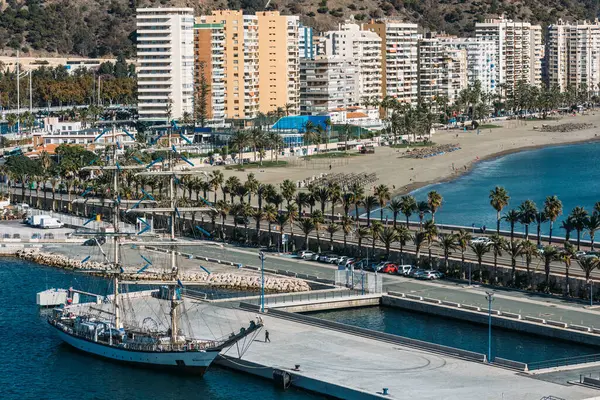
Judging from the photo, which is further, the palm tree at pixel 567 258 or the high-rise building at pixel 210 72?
the high-rise building at pixel 210 72

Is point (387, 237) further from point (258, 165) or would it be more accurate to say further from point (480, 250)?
point (258, 165)

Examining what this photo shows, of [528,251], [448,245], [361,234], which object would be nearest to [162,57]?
[361,234]

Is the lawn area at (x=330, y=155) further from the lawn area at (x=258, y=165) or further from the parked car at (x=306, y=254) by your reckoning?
the parked car at (x=306, y=254)

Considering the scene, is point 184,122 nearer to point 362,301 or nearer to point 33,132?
point 33,132

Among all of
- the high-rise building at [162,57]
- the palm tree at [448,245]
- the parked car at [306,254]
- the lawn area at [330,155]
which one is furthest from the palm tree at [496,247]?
the high-rise building at [162,57]

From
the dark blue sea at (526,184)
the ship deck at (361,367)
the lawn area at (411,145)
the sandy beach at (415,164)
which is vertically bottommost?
the ship deck at (361,367)

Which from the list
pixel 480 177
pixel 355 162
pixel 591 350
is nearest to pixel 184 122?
pixel 355 162

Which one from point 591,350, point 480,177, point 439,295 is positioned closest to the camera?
point 591,350
